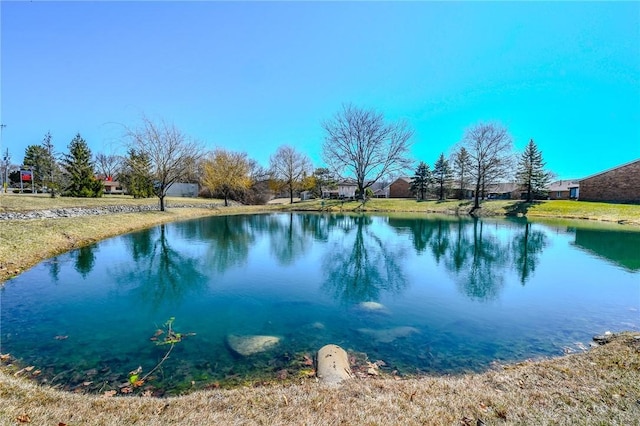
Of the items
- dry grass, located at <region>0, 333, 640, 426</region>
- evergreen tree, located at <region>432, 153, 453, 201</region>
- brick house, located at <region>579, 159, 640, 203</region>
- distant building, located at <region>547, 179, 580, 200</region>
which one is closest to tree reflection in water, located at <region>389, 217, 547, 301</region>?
dry grass, located at <region>0, 333, 640, 426</region>

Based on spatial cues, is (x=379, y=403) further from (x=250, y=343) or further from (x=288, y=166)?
(x=288, y=166)

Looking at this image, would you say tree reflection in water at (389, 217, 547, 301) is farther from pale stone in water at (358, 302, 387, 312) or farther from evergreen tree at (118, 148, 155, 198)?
evergreen tree at (118, 148, 155, 198)

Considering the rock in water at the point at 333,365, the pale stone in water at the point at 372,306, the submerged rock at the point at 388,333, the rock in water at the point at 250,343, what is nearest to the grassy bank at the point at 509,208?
the pale stone in water at the point at 372,306

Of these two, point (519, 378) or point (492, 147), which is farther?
point (492, 147)

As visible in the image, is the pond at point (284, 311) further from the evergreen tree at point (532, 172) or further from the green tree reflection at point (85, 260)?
the evergreen tree at point (532, 172)

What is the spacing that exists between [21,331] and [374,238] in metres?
16.5

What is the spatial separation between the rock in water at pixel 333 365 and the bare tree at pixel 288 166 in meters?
42.2

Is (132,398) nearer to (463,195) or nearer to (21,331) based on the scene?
(21,331)

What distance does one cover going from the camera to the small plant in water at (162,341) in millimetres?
4527

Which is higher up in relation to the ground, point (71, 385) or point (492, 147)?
point (492, 147)

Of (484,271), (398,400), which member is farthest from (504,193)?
(398,400)

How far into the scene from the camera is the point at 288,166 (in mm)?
48500

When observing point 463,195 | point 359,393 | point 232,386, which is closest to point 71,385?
point 232,386

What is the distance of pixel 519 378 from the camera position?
170 inches
